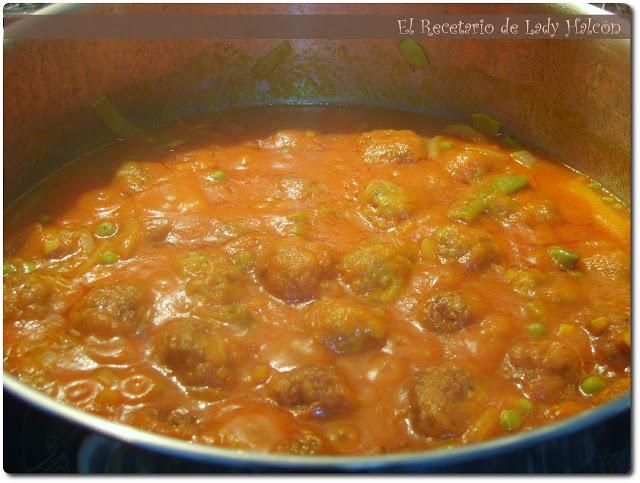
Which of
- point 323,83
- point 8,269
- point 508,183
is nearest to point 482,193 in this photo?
point 508,183

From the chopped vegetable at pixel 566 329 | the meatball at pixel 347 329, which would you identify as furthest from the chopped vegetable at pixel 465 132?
the meatball at pixel 347 329

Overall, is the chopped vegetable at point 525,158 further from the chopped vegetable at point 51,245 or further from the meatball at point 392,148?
the chopped vegetable at point 51,245

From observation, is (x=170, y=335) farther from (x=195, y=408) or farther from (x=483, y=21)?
(x=483, y=21)

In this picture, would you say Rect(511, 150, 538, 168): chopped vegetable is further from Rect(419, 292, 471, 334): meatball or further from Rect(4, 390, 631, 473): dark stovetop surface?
Rect(4, 390, 631, 473): dark stovetop surface

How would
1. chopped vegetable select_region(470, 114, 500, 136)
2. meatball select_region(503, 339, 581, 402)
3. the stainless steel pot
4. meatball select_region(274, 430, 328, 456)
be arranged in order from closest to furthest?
meatball select_region(274, 430, 328, 456)
meatball select_region(503, 339, 581, 402)
the stainless steel pot
chopped vegetable select_region(470, 114, 500, 136)

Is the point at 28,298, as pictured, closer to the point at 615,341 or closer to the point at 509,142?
the point at 615,341

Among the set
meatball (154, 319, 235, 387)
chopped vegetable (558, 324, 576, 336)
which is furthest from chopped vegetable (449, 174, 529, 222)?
meatball (154, 319, 235, 387)
